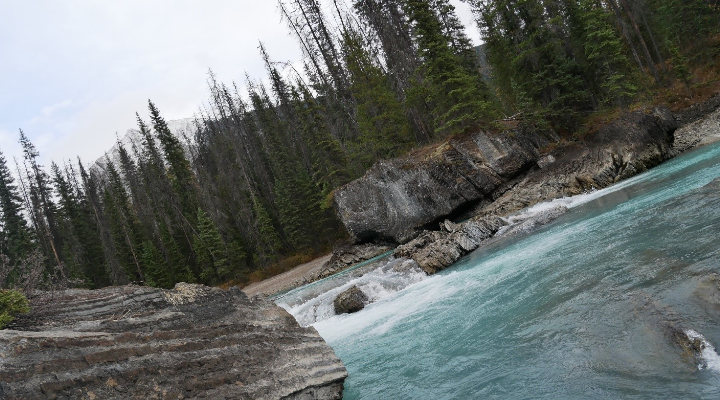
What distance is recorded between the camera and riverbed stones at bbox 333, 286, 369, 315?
14711mm

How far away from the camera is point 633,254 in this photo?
8680mm

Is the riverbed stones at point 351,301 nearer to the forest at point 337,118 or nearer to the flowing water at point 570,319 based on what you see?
the flowing water at point 570,319

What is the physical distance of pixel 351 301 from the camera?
14812 millimetres

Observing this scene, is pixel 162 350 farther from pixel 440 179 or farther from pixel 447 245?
pixel 440 179

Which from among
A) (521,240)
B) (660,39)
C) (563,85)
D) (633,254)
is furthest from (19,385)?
(660,39)

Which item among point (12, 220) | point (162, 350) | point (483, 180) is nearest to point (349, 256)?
point (483, 180)

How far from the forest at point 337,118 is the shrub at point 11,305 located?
15854 millimetres

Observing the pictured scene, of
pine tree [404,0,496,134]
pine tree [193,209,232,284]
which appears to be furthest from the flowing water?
pine tree [193,209,232,284]

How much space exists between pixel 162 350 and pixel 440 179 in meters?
24.5

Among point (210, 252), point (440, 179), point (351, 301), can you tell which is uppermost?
point (210, 252)

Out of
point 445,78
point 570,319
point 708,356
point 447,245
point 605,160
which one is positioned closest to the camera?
point 708,356

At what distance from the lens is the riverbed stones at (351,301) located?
1471 cm

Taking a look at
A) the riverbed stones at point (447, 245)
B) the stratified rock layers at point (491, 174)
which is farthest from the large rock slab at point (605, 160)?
the riverbed stones at point (447, 245)

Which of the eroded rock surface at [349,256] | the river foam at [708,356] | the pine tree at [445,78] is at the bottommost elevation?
the river foam at [708,356]
